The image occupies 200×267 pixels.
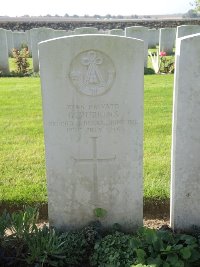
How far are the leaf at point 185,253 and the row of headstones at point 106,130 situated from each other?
1.83 feet

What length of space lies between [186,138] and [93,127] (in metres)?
0.77

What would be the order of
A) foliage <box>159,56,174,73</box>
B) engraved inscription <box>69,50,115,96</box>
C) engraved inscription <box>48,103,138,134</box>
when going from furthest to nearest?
foliage <box>159,56,174,73</box> → engraved inscription <box>48,103,138,134</box> → engraved inscription <box>69,50,115,96</box>

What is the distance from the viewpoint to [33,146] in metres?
5.46

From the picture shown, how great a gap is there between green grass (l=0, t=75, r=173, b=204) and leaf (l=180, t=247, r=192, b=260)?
1194 millimetres

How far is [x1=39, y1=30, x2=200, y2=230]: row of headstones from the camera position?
3.04 metres

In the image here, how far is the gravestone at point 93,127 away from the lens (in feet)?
9.99

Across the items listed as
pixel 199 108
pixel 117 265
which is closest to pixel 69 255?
pixel 117 265

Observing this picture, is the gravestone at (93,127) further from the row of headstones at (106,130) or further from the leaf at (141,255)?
the leaf at (141,255)

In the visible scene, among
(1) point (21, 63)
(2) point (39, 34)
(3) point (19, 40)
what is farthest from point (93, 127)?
(3) point (19, 40)

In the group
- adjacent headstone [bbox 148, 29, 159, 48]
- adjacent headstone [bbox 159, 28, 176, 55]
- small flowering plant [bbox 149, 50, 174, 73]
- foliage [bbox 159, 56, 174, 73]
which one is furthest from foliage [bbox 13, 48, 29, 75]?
adjacent headstone [bbox 148, 29, 159, 48]

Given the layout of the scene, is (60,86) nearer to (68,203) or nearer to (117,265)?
(68,203)

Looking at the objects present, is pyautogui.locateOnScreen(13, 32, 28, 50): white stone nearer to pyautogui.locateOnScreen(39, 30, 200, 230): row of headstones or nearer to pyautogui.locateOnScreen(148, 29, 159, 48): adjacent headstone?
pyautogui.locateOnScreen(148, 29, 159, 48): adjacent headstone

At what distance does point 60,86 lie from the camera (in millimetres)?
3107

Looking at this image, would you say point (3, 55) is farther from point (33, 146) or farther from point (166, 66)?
point (33, 146)
